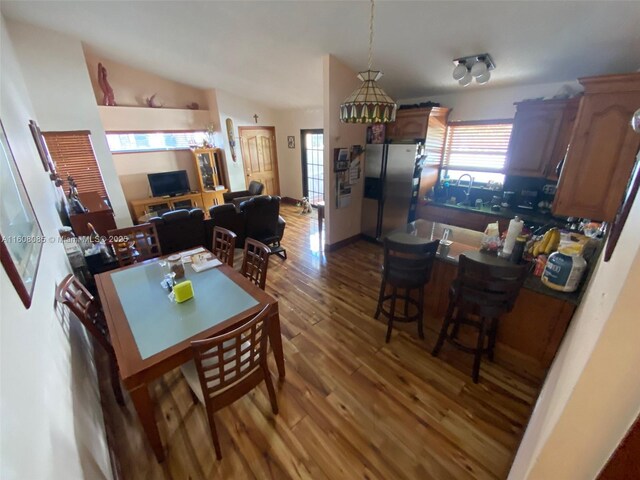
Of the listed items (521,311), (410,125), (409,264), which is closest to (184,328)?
Answer: (409,264)

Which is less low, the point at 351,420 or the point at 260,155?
the point at 260,155

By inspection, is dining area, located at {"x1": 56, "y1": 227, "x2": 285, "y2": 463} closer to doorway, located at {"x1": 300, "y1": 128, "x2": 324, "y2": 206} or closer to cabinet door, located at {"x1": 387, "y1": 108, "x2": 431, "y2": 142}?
cabinet door, located at {"x1": 387, "y1": 108, "x2": 431, "y2": 142}

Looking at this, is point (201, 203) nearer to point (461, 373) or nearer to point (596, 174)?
point (461, 373)

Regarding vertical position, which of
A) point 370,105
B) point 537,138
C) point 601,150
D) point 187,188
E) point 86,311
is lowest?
point 86,311

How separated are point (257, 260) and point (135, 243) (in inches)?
59.5

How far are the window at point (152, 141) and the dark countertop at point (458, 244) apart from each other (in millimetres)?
5505

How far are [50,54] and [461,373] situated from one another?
20.8 feet

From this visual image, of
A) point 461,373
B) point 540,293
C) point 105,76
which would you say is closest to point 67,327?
point 461,373

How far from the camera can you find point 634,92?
1.98 metres

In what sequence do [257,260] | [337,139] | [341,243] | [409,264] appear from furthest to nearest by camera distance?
[341,243] < [337,139] < [257,260] < [409,264]

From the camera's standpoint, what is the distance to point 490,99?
11.8 feet

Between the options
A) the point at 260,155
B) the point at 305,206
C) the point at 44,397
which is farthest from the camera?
the point at 260,155

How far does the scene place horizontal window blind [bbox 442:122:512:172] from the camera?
365 centimetres

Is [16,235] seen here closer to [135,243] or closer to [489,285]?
[135,243]
